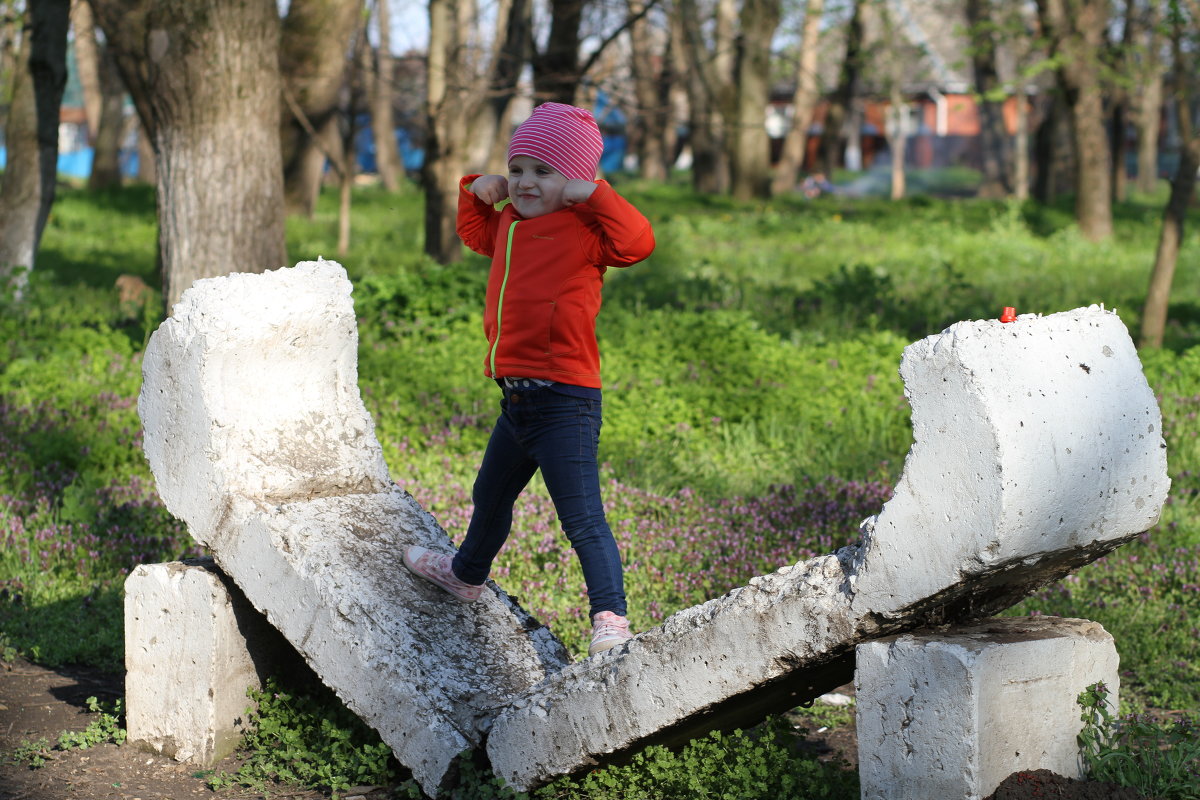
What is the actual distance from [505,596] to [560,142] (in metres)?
1.58

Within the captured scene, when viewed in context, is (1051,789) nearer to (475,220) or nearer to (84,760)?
(475,220)

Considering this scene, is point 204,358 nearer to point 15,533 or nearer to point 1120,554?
point 15,533

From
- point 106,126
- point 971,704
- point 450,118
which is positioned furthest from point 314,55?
point 971,704

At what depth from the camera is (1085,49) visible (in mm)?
14438

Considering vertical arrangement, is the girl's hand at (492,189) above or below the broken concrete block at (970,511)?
above

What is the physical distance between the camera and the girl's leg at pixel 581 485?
358 cm

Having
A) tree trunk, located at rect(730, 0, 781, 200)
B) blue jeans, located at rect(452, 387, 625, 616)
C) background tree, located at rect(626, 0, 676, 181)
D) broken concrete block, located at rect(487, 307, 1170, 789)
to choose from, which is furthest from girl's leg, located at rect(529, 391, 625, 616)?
background tree, located at rect(626, 0, 676, 181)

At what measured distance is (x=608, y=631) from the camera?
11.6ft

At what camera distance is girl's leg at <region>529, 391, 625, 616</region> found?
3576 mm

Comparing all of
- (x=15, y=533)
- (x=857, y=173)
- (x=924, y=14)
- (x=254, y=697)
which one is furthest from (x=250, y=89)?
(x=857, y=173)

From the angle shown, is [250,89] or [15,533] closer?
[15,533]

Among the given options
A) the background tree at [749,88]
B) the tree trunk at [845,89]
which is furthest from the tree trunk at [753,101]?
the tree trunk at [845,89]

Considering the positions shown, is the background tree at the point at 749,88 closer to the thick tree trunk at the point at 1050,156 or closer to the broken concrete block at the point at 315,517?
the thick tree trunk at the point at 1050,156

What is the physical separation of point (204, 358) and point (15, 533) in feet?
8.29
